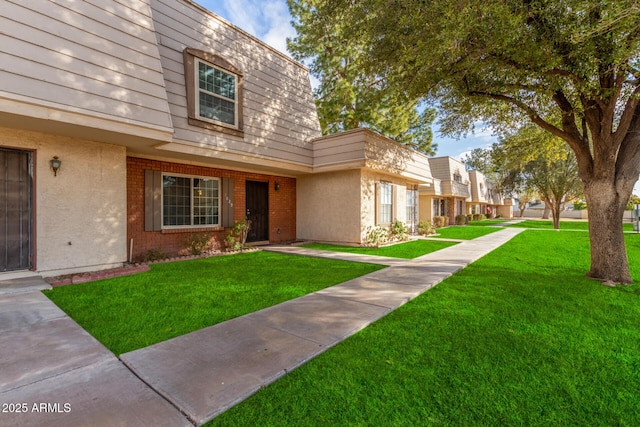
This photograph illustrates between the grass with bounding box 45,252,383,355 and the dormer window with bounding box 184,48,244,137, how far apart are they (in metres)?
3.76

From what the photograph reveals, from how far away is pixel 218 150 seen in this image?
313 inches

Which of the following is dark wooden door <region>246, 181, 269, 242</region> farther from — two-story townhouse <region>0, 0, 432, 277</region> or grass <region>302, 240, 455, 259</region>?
grass <region>302, 240, 455, 259</region>

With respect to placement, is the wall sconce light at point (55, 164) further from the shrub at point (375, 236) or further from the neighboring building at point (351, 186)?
the shrub at point (375, 236)

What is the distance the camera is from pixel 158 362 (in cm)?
263

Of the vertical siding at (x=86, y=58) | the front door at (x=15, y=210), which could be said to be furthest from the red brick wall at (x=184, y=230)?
the vertical siding at (x=86, y=58)

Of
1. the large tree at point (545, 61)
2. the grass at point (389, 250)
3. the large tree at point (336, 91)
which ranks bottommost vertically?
the grass at point (389, 250)

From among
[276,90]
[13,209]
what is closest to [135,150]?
[13,209]

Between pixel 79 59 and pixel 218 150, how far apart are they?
332 centimetres

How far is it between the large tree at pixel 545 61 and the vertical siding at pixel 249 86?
352 cm

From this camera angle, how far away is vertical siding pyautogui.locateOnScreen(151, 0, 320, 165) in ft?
23.9

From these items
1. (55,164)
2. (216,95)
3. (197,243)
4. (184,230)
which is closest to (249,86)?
(216,95)

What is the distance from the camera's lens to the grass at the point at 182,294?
3.43 meters

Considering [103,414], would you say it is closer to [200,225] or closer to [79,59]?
[79,59]

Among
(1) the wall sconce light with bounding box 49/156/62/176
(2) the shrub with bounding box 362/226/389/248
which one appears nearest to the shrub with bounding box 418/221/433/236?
(2) the shrub with bounding box 362/226/389/248
